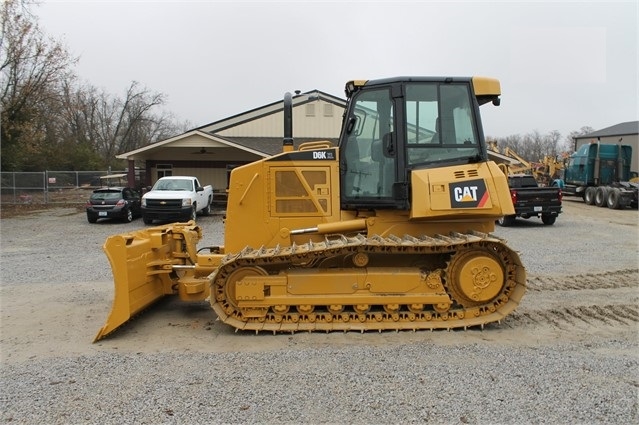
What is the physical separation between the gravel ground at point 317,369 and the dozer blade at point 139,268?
274 millimetres

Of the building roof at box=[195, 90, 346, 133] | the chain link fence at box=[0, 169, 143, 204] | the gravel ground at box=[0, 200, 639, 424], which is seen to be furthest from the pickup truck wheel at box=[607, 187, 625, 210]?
the chain link fence at box=[0, 169, 143, 204]

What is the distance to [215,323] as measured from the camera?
593 cm

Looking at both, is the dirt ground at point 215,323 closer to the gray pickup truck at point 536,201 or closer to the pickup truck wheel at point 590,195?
the gray pickup truck at point 536,201

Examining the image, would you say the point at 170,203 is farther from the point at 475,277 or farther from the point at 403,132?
the point at 475,277

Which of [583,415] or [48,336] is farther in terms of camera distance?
[48,336]

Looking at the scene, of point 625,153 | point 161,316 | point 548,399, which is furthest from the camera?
point 625,153

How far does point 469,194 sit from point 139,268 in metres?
4.07

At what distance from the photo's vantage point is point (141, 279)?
19.1 ft

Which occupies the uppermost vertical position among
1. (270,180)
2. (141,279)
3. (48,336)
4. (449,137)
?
(449,137)

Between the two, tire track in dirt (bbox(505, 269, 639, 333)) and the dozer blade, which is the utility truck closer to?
tire track in dirt (bbox(505, 269, 639, 333))

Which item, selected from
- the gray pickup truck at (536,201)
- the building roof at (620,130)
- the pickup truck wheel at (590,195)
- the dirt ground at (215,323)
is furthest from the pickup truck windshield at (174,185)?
the building roof at (620,130)

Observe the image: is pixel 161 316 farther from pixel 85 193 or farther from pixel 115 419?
pixel 85 193

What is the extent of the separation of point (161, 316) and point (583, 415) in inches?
193

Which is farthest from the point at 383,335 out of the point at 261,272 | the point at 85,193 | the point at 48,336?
the point at 85,193
